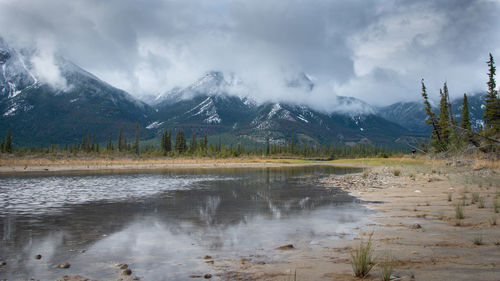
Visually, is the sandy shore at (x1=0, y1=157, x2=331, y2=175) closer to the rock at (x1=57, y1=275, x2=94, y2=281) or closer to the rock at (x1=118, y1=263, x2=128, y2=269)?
the rock at (x1=118, y1=263, x2=128, y2=269)

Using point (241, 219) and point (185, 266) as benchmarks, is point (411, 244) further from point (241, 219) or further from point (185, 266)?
point (241, 219)

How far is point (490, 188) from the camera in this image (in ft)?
60.4

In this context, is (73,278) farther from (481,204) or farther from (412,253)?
(481,204)

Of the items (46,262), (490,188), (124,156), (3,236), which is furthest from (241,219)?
(124,156)

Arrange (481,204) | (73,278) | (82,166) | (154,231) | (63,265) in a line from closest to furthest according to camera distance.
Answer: (73,278), (63,265), (154,231), (481,204), (82,166)

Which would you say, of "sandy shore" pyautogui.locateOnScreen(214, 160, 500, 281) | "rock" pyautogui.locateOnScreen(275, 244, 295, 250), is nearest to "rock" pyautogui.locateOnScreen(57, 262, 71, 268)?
"sandy shore" pyautogui.locateOnScreen(214, 160, 500, 281)

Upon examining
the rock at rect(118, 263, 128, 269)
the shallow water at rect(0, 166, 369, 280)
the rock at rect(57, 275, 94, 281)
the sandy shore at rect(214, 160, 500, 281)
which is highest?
the sandy shore at rect(214, 160, 500, 281)

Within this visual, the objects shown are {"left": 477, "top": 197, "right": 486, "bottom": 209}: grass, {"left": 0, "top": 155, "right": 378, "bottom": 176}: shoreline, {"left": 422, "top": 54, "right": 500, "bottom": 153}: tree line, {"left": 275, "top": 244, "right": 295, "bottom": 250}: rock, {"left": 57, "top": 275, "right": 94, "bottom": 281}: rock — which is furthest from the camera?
{"left": 0, "top": 155, "right": 378, "bottom": 176}: shoreline

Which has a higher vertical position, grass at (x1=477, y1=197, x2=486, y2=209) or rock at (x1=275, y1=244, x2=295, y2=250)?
grass at (x1=477, y1=197, x2=486, y2=209)

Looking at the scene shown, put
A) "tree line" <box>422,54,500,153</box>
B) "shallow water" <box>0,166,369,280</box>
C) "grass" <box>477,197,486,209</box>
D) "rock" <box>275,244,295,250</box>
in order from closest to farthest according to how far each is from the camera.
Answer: "shallow water" <box>0,166,369,280</box> → "rock" <box>275,244,295,250</box> → "grass" <box>477,197,486,209</box> → "tree line" <box>422,54,500,153</box>

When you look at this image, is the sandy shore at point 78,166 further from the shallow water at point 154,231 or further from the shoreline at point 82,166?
the shallow water at point 154,231

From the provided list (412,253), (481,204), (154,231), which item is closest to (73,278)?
(154,231)

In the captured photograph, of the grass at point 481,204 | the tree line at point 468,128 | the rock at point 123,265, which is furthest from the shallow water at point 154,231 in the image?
the tree line at point 468,128

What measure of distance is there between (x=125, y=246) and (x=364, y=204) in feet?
39.8
